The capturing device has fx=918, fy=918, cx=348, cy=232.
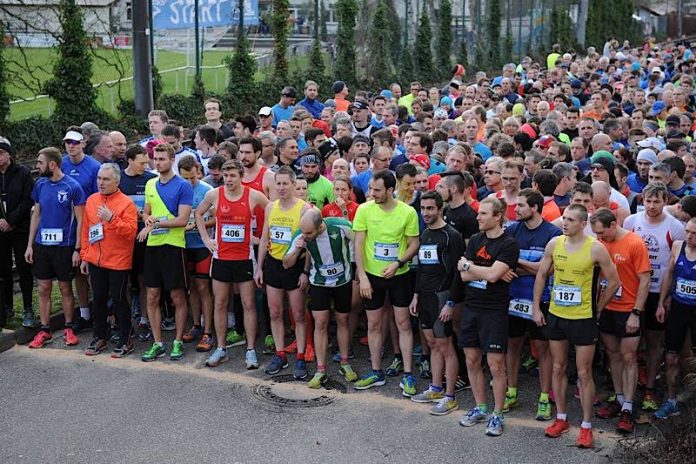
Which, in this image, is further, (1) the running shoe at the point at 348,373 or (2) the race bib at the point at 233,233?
(2) the race bib at the point at 233,233

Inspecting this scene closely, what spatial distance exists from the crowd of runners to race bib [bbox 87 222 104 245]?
20mm

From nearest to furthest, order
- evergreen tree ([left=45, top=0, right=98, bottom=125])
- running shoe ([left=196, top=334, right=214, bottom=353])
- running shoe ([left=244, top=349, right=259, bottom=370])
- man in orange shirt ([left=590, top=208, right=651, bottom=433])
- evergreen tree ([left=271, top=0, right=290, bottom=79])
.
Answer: man in orange shirt ([left=590, top=208, right=651, bottom=433]) < running shoe ([left=244, top=349, right=259, bottom=370]) < running shoe ([left=196, top=334, right=214, bottom=353]) < evergreen tree ([left=45, top=0, right=98, bottom=125]) < evergreen tree ([left=271, top=0, right=290, bottom=79])

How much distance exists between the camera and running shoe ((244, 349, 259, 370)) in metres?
8.69

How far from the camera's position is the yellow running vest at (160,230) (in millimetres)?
8922

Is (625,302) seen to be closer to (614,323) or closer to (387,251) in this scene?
(614,323)

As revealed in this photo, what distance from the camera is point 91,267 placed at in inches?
357

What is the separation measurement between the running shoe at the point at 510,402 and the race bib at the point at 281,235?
95.0 inches

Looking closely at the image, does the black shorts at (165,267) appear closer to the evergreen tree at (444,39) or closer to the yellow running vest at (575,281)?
the yellow running vest at (575,281)

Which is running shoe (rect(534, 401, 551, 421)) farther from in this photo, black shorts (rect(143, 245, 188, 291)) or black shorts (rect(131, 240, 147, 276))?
black shorts (rect(131, 240, 147, 276))

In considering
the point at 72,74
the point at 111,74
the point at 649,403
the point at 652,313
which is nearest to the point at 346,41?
the point at 111,74

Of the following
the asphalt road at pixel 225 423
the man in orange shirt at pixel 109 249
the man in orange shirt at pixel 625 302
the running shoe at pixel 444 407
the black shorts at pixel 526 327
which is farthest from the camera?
the man in orange shirt at pixel 109 249

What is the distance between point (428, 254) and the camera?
303 inches

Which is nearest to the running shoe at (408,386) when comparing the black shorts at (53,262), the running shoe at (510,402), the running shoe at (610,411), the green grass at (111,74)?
the running shoe at (510,402)

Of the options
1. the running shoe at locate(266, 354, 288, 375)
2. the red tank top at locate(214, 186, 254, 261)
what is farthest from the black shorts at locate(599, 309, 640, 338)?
the red tank top at locate(214, 186, 254, 261)
